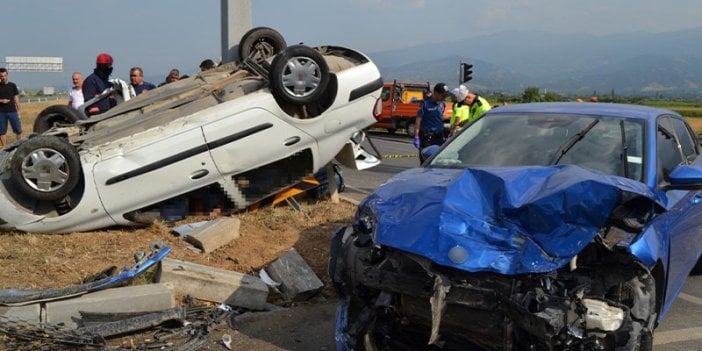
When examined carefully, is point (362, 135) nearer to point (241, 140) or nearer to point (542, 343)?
point (241, 140)

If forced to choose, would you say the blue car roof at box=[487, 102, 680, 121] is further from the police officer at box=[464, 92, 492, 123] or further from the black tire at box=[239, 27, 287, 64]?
the black tire at box=[239, 27, 287, 64]

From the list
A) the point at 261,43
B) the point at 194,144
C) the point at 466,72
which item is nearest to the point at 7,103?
the point at 261,43

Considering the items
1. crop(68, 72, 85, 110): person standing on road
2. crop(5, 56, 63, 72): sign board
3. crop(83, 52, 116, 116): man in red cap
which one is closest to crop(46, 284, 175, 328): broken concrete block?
crop(83, 52, 116, 116): man in red cap

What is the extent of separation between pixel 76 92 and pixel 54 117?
3.04 meters

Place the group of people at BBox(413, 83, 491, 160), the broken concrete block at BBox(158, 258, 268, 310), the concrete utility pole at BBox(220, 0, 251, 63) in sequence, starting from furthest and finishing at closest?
the concrete utility pole at BBox(220, 0, 251, 63) → the group of people at BBox(413, 83, 491, 160) → the broken concrete block at BBox(158, 258, 268, 310)

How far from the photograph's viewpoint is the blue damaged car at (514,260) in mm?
2965

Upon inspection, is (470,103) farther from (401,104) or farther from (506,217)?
(401,104)

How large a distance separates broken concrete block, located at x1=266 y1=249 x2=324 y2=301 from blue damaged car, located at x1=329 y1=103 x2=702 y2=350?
1.13 metres

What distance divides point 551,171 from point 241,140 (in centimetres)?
342

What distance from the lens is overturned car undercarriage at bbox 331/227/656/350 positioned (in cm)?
292

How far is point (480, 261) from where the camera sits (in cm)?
299

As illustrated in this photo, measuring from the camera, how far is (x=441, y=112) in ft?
29.2

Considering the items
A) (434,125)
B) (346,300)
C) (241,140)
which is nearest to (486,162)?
(346,300)

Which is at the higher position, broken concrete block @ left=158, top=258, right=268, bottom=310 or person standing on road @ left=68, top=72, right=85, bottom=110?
person standing on road @ left=68, top=72, right=85, bottom=110
